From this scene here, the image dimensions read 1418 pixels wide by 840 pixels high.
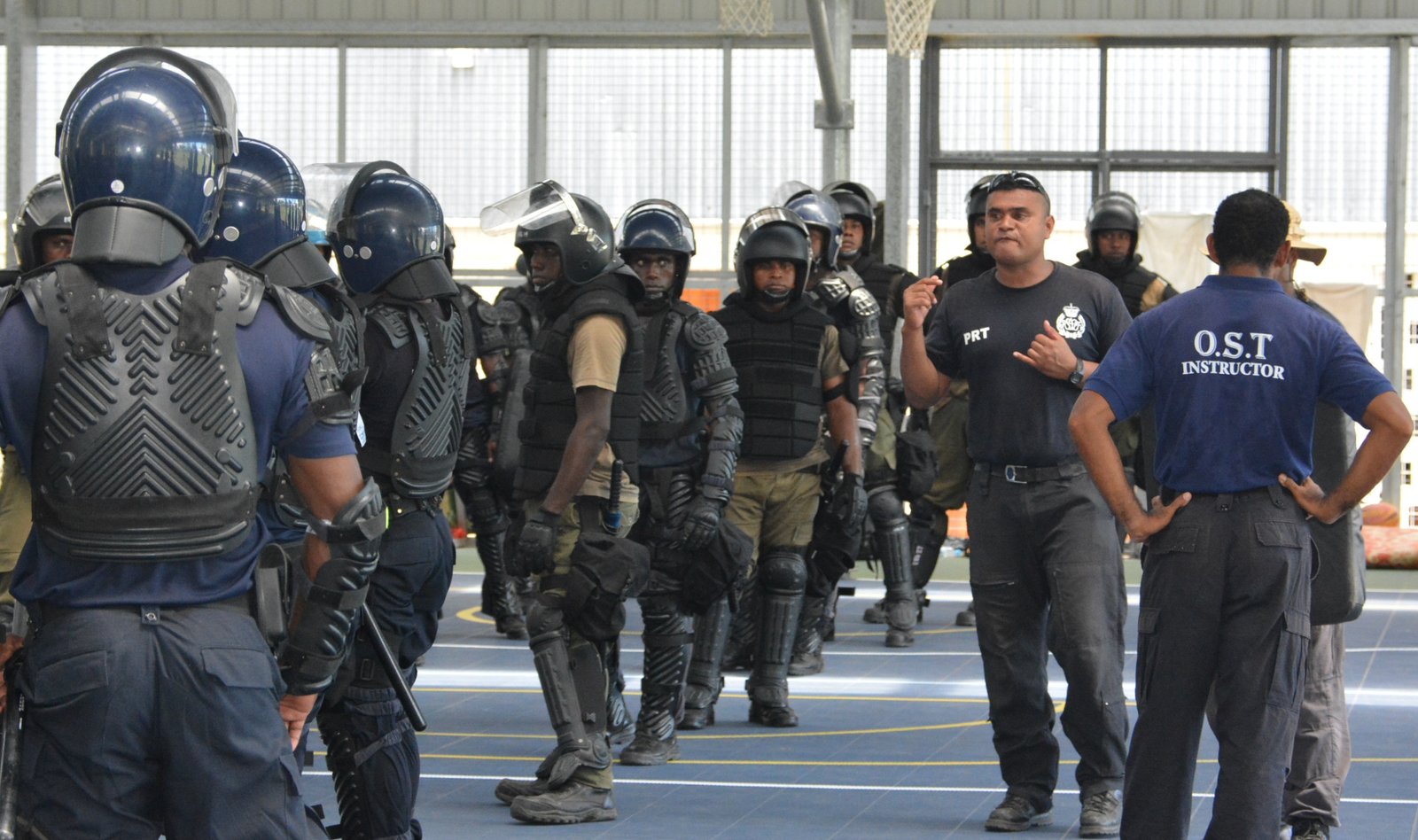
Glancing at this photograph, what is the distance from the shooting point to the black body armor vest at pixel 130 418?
328 centimetres

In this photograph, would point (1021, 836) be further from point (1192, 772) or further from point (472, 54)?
point (472, 54)

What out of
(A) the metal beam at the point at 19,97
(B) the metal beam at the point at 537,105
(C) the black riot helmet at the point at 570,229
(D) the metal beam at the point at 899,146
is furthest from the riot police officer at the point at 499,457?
(A) the metal beam at the point at 19,97

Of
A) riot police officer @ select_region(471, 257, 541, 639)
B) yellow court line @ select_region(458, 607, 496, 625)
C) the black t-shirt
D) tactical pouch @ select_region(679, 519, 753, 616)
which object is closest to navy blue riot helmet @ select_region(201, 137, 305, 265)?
the black t-shirt

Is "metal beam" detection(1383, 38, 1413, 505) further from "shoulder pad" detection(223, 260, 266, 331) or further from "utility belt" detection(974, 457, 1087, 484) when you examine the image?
"shoulder pad" detection(223, 260, 266, 331)

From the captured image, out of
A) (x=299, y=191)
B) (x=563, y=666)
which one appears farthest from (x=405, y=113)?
(x=299, y=191)

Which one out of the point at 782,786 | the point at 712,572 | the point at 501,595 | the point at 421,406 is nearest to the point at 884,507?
the point at 501,595

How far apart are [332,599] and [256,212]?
4.00 ft

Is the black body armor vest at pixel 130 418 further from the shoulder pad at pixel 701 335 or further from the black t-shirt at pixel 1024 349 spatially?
the shoulder pad at pixel 701 335

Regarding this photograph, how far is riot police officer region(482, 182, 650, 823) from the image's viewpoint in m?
6.54

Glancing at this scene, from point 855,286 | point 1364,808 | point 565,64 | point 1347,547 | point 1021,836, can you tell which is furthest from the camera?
point 565,64

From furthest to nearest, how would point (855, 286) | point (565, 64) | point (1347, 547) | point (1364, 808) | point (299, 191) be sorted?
point (565, 64) < point (855, 286) < point (1364, 808) < point (1347, 547) < point (299, 191)

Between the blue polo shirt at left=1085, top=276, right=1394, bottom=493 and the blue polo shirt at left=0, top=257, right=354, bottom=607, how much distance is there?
2377 mm

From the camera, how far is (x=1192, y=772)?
5012mm

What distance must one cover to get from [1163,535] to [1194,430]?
0.88 feet
